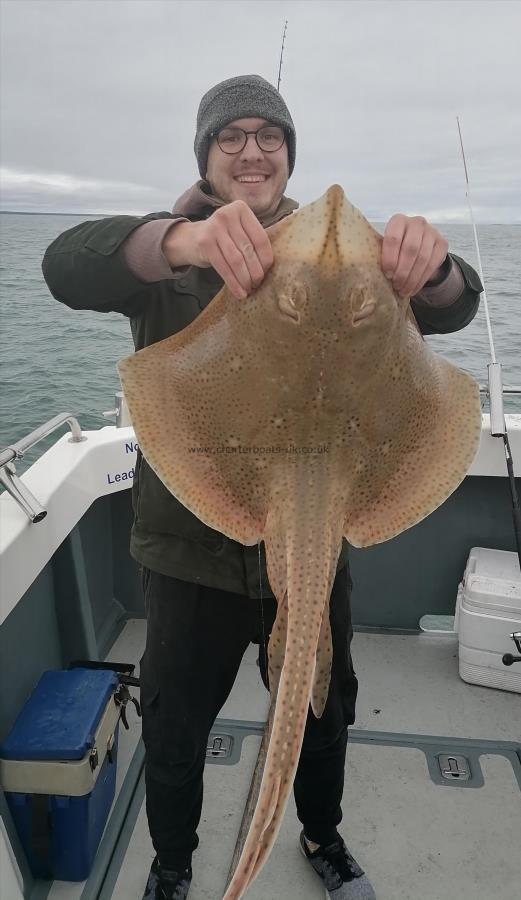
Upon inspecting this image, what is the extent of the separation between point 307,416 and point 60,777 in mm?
2044

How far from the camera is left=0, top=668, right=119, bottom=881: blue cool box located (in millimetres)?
2680

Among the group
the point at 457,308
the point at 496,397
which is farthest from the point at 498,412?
the point at 457,308

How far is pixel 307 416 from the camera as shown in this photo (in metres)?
1.63

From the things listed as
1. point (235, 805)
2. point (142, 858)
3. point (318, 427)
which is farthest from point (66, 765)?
point (318, 427)

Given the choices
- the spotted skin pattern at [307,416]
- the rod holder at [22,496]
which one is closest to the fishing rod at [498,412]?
the spotted skin pattern at [307,416]

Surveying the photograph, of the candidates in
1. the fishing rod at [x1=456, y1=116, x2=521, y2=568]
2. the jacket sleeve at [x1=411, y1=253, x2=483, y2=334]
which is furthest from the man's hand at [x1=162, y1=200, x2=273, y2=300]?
the fishing rod at [x1=456, y1=116, x2=521, y2=568]

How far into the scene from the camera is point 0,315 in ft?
73.3

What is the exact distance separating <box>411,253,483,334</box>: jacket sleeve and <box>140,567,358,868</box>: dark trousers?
985 millimetres

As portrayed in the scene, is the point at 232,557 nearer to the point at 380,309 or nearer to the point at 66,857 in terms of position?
the point at 380,309

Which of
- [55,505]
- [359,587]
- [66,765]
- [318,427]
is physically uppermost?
[318,427]

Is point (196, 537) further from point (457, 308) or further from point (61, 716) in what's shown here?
point (61, 716)

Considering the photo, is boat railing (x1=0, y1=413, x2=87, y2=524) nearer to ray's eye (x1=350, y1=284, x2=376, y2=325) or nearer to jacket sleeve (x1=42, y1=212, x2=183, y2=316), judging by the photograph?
jacket sleeve (x1=42, y1=212, x2=183, y2=316)

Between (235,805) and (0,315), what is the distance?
22085mm

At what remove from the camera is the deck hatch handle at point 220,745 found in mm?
3551
